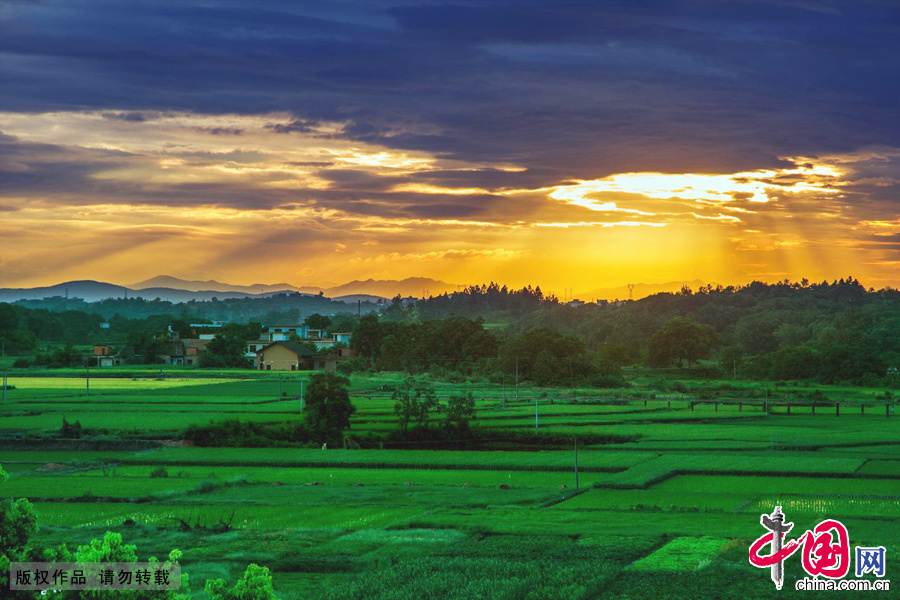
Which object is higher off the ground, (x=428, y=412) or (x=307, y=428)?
(x=428, y=412)

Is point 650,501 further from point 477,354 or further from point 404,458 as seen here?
point 477,354

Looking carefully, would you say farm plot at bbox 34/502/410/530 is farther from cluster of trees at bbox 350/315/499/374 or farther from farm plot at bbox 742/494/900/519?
cluster of trees at bbox 350/315/499/374

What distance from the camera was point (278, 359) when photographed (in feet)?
287

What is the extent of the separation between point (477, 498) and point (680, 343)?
197ft

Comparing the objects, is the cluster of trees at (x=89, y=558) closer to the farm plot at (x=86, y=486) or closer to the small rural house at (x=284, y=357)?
the farm plot at (x=86, y=486)

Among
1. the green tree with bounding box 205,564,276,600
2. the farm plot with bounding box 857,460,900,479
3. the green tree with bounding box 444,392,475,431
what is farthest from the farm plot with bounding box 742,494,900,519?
the green tree with bounding box 444,392,475,431

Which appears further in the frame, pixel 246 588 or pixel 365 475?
pixel 365 475

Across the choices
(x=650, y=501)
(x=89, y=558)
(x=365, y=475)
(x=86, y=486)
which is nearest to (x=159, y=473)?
(x=86, y=486)

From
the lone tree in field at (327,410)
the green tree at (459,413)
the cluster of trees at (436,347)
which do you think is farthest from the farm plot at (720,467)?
the cluster of trees at (436,347)

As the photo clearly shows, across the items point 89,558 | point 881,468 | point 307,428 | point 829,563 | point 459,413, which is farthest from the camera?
point 459,413

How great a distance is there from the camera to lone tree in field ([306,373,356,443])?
44062 millimetres

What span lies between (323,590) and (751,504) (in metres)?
13.5

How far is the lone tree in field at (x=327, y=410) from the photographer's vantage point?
1735 inches

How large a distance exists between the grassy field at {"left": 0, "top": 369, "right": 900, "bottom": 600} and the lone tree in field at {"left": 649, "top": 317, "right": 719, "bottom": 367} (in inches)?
1176
